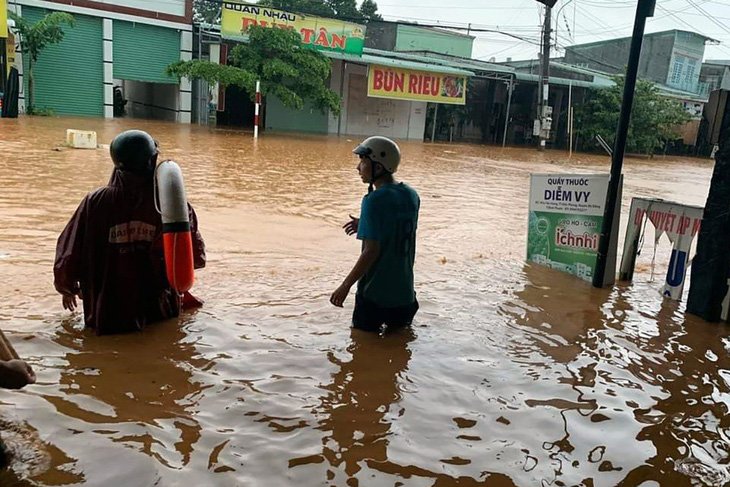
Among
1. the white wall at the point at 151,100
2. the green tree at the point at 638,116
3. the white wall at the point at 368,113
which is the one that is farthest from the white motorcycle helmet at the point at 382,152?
the green tree at the point at 638,116

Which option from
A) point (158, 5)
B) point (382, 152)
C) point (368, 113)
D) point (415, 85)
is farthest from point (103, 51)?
point (382, 152)

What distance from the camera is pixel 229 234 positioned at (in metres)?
7.23

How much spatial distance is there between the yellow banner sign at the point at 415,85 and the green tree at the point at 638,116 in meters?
7.33

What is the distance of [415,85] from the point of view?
93.2ft

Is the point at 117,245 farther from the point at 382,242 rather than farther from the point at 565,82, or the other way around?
the point at 565,82

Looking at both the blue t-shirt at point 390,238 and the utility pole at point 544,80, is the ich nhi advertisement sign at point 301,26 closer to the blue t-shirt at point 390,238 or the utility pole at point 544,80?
the utility pole at point 544,80

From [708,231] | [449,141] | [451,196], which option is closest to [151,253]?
[708,231]

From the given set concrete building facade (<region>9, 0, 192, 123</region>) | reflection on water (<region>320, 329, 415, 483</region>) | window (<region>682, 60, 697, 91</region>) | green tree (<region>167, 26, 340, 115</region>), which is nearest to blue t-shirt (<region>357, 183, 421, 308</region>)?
reflection on water (<region>320, 329, 415, 483</region>)

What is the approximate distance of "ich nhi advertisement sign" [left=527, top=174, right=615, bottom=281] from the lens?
5.90 meters

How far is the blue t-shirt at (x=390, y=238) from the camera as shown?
3.81 m

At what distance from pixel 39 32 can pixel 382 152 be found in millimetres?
21758

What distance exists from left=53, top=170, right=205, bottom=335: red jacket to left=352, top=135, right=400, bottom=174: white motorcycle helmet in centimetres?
138

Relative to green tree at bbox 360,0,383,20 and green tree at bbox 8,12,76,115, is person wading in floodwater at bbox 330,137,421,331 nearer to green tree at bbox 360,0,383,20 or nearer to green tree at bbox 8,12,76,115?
green tree at bbox 8,12,76,115

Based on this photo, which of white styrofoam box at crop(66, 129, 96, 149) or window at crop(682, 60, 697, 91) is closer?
white styrofoam box at crop(66, 129, 96, 149)
